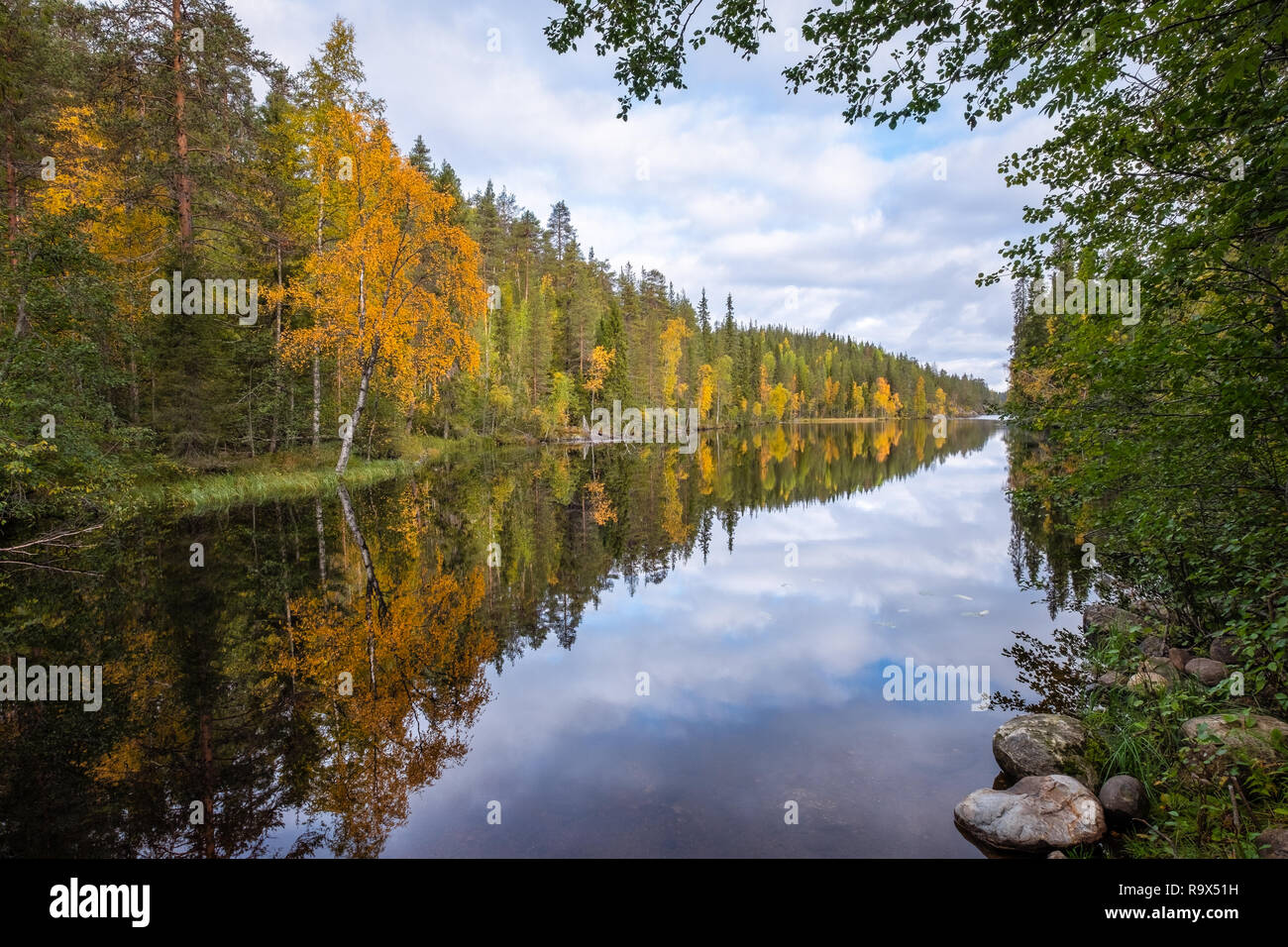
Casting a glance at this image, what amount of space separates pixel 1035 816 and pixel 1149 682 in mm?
2819

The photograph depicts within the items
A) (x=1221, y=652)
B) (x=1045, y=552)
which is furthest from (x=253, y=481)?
(x=1045, y=552)

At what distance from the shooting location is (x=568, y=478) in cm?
2788

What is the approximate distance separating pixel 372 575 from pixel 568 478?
54.6ft

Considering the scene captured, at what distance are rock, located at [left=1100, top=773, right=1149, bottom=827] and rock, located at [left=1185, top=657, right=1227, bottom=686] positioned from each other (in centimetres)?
234

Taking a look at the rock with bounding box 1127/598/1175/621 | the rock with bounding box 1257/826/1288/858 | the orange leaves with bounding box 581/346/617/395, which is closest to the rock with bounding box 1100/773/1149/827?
the rock with bounding box 1257/826/1288/858

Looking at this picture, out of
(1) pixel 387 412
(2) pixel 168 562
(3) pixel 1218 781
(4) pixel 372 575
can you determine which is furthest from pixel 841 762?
(1) pixel 387 412

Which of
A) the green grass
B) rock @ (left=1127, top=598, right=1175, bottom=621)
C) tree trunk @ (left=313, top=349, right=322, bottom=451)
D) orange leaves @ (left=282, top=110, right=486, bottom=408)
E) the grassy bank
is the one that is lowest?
the grassy bank

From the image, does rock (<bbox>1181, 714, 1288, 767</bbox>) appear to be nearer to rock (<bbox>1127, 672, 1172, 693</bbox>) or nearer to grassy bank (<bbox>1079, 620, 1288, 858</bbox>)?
grassy bank (<bbox>1079, 620, 1288, 858</bbox>)

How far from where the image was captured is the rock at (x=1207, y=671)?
20.7 feet

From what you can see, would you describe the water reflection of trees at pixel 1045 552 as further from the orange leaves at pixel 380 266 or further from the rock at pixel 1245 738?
the orange leaves at pixel 380 266

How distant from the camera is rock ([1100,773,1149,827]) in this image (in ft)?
15.7

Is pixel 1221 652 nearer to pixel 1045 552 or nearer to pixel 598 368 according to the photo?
pixel 1045 552

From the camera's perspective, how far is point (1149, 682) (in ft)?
20.2
